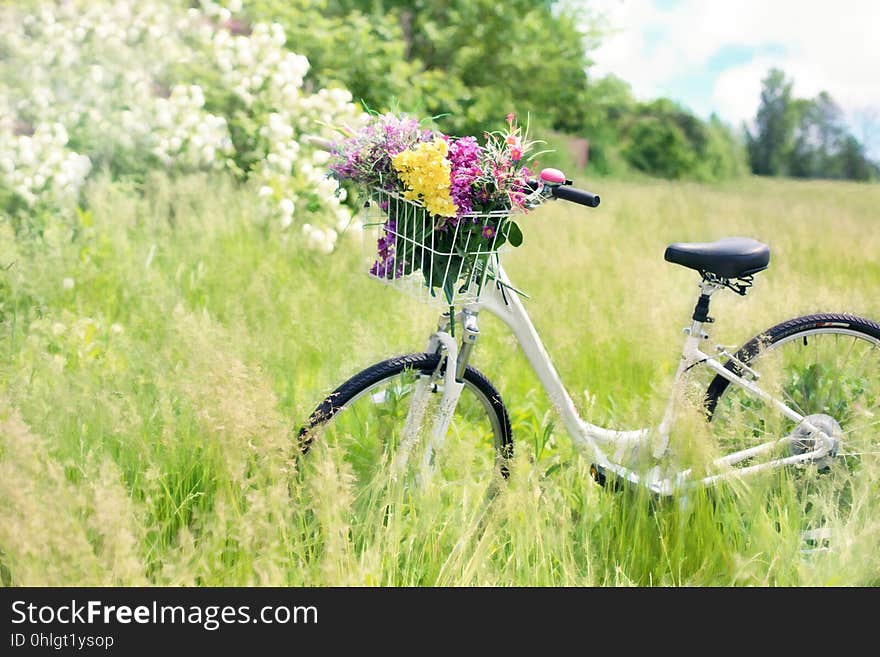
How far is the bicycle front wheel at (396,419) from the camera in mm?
2623

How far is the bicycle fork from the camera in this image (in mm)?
2705

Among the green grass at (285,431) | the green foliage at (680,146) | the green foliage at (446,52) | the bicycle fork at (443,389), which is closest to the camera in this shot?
the green grass at (285,431)

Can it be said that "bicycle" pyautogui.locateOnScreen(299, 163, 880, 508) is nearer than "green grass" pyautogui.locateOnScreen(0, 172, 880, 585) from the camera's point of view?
No

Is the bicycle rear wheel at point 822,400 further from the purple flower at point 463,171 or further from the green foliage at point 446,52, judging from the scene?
the green foliage at point 446,52

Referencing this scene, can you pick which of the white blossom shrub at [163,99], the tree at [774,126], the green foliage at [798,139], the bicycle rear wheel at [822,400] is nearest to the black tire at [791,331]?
the bicycle rear wheel at [822,400]

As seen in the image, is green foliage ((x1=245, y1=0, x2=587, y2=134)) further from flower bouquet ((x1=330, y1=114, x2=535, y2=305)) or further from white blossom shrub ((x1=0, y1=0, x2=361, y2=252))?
flower bouquet ((x1=330, y1=114, x2=535, y2=305))

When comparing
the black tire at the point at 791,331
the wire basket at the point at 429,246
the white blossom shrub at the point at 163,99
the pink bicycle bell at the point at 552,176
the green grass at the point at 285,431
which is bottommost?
the green grass at the point at 285,431

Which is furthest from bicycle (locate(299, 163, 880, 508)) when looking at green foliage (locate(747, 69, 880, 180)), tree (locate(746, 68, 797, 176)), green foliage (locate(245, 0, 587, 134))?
tree (locate(746, 68, 797, 176))

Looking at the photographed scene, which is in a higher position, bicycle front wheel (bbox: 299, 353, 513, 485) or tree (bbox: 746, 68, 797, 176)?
tree (bbox: 746, 68, 797, 176)

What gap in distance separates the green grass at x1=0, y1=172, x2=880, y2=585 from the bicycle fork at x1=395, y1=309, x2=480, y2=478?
0.46ft

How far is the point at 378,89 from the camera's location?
805cm

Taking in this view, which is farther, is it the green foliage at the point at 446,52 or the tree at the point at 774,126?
the tree at the point at 774,126

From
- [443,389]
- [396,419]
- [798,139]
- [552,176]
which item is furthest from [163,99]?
[798,139]
